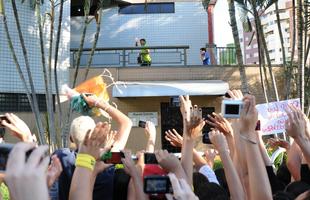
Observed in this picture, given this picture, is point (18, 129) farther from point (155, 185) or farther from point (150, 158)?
point (155, 185)

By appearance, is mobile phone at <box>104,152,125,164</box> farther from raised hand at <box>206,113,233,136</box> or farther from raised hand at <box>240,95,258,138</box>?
raised hand at <box>206,113,233,136</box>

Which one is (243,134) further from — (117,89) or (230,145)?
(117,89)

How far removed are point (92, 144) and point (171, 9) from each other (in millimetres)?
15942

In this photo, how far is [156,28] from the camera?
58.2ft

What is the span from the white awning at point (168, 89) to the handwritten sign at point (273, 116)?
7.85 metres

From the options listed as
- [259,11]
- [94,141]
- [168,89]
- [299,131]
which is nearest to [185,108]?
[299,131]

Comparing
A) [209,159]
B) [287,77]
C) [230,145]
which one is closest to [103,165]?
[230,145]

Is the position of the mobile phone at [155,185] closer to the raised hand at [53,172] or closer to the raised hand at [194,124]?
the raised hand at [53,172]

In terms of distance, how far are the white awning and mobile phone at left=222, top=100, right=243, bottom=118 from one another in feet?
35.9

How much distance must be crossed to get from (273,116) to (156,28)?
1214 cm

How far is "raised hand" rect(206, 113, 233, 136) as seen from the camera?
353 centimetres

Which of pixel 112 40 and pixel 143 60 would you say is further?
pixel 112 40

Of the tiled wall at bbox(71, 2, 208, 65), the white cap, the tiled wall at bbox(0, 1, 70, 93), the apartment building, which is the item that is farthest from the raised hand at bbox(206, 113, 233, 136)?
the tiled wall at bbox(71, 2, 208, 65)

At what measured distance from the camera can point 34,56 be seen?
14391 mm
